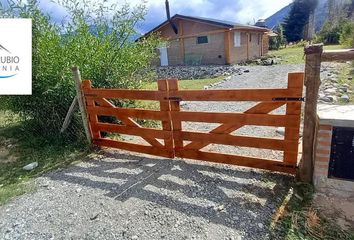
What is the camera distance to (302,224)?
2.74m

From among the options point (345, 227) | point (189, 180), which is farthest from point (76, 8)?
point (345, 227)

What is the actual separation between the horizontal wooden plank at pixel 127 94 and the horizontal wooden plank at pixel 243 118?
37 centimetres

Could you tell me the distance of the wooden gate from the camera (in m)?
3.35

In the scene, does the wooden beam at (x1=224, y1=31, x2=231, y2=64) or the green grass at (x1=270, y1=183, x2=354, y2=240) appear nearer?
the green grass at (x1=270, y1=183, x2=354, y2=240)

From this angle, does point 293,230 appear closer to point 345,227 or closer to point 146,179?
point 345,227

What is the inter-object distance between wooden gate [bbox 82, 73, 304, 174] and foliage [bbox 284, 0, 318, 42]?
4254 centimetres


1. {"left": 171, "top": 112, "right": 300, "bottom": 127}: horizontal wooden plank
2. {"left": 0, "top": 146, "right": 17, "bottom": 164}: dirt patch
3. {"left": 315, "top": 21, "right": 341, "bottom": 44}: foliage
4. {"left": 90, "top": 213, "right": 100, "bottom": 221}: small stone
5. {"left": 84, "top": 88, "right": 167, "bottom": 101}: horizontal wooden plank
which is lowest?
{"left": 90, "top": 213, "right": 100, "bottom": 221}: small stone

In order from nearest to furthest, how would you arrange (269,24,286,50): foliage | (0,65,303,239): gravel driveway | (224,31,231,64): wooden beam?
(0,65,303,239): gravel driveway
(224,31,231,64): wooden beam
(269,24,286,50): foliage

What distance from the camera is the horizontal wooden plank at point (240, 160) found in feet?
11.8

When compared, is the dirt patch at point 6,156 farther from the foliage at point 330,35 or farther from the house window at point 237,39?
the foliage at point 330,35

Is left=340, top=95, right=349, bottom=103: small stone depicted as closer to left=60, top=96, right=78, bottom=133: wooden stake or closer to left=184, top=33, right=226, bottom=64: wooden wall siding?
left=60, top=96, right=78, bottom=133: wooden stake

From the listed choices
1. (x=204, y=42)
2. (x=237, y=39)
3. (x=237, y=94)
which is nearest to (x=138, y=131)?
(x=237, y=94)

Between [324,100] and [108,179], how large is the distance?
5977mm

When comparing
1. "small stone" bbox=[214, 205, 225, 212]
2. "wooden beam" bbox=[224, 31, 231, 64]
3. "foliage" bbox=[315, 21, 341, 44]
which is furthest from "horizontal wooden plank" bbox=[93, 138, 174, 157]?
"foliage" bbox=[315, 21, 341, 44]
